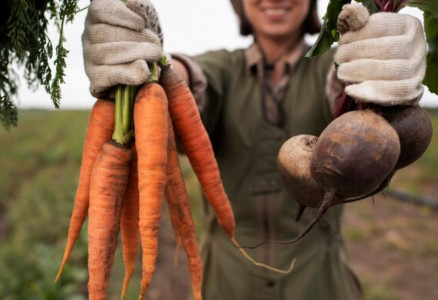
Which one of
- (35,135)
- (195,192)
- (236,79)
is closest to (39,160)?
(35,135)

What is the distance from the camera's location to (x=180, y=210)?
1601 mm

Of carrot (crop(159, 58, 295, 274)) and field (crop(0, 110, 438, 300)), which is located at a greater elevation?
carrot (crop(159, 58, 295, 274))

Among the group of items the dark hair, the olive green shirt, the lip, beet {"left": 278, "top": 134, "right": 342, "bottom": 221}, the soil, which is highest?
the lip

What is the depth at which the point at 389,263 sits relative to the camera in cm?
489

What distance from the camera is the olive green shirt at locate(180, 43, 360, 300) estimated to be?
2254 mm

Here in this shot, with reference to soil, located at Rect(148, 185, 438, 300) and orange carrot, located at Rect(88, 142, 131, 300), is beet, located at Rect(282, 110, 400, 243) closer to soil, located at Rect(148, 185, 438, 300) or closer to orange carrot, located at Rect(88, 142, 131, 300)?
orange carrot, located at Rect(88, 142, 131, 300)

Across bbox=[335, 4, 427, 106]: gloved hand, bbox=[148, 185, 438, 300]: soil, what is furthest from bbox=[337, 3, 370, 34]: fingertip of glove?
bbox=[148, 185, 438, 300]: soil

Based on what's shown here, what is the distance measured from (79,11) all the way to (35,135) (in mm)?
12997

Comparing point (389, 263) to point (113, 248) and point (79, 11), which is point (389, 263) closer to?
point (113, 248)

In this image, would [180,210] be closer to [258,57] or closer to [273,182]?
[273,182]

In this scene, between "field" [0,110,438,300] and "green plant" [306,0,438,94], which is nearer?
"green plant" [306,0,438,94]

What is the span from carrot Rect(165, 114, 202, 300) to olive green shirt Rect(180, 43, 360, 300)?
0.66 m

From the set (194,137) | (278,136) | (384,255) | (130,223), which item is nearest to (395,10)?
(194,137)

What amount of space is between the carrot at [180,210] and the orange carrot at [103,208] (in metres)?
0.15
